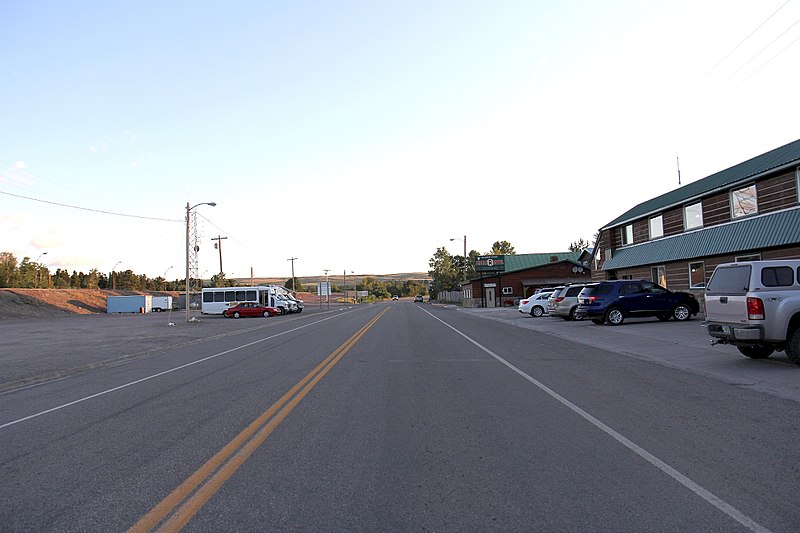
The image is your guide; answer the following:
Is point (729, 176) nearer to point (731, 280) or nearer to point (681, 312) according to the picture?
point (681, 312)

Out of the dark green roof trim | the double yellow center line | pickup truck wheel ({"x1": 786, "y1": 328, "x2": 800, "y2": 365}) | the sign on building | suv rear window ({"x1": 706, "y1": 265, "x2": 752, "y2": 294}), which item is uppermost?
the sign on building

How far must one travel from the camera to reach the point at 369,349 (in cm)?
1645

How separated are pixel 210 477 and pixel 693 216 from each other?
27.2 metres

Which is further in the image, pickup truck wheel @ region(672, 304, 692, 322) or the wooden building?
pickup truck wheel @ region(672, 304, 692, 322)

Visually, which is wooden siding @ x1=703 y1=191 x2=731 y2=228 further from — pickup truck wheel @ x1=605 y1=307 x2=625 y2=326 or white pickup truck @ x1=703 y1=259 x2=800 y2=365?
white pickup truck @ x1=703 y1=259 x2=800 y2=365

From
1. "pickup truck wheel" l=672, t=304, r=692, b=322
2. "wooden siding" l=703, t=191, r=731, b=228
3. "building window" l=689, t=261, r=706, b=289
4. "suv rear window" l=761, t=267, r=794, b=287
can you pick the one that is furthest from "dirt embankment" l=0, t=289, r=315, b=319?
"suv rear window" l=761, t=267, r=794, b=287

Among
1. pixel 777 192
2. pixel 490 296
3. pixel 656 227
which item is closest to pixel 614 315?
pixel 777 192

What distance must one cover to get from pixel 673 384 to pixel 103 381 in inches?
449

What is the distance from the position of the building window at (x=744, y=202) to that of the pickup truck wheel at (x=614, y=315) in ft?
21.4

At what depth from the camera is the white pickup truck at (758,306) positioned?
10633 mm

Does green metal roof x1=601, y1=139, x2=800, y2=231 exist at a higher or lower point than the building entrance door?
higher

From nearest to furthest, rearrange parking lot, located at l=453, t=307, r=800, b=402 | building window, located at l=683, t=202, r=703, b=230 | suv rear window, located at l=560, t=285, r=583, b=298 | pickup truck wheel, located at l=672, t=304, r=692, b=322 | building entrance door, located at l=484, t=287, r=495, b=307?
parking lot, located at l=453, t=307, r=800, b=402, pickup truck wheel, located at l=672, t=304, r=692, b=322, building window, located at l=683, t=202, r=703, b=230, suv rear window, located at l=560, t=285, r=583, b=298, building entrance door, located at l=484, t=287, r=495, b=307

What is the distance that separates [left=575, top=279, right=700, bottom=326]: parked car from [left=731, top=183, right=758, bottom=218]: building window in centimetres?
419

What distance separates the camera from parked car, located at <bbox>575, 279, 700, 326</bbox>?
74.2 feet
